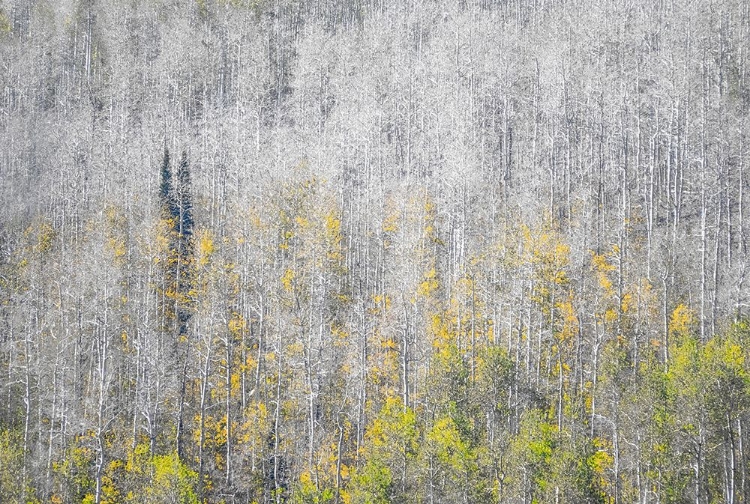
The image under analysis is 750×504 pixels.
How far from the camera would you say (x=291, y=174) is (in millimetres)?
53156

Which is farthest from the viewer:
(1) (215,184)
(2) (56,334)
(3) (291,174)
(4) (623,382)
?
(1) (215,184)

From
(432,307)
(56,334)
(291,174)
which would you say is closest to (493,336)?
(432,307)

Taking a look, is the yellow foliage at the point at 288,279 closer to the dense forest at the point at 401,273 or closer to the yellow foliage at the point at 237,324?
the dense forest at the point at 401,273

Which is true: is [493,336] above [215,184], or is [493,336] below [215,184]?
below

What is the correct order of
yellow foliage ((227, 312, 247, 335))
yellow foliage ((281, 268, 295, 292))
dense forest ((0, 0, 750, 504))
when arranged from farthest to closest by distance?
yellow foliage ((227, 312, 247, 335)) → yellow foliage ((281, 268, 295, 292)) → dense forest ((0, 0, 750, 504))

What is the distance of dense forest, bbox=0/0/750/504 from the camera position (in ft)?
90.5

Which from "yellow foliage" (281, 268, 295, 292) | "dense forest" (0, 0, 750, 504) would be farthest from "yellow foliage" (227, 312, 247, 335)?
"yellow foliage" (281, 268, 295, 292)

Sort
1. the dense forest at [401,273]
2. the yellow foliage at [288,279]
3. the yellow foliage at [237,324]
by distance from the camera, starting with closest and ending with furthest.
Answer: the dense forest at [401,273], the yellow foliage at [288,279], the yellow foliage at [237,324]

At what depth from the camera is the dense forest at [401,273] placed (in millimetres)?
27594

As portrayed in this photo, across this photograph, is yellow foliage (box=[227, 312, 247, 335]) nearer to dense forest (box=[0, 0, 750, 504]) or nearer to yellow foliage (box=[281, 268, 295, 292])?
dense forest (box=[0, 0, 750, 504])

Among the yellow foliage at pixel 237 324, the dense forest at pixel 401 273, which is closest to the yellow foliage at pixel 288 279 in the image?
the dense forest at pixel 401 273

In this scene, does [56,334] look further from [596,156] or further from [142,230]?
[596,156]

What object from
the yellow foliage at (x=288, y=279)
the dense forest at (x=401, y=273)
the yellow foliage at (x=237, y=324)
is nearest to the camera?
the dense forest at (x=401, y=273)

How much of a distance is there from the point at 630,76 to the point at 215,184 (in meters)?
38.8
